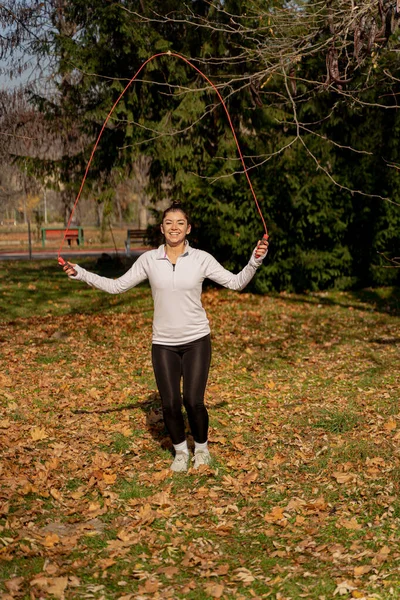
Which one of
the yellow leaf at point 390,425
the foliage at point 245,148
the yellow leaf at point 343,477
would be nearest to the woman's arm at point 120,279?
the yellow leaf at point 343,477

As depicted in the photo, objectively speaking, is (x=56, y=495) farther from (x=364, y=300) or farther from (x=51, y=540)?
(x=364, y=300)

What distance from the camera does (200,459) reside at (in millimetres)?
6387

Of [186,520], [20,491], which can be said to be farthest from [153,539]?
[20,491]

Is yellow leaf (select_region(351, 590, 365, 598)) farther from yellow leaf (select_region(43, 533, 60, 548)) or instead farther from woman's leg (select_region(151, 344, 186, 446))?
woman's leg (select_region(151, 344, 186, 446))

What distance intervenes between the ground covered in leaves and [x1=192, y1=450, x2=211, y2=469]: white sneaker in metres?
0.08

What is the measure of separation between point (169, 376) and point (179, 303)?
1.94 feet

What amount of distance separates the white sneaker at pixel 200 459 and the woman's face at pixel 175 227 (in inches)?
71.5

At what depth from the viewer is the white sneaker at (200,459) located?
6375mm

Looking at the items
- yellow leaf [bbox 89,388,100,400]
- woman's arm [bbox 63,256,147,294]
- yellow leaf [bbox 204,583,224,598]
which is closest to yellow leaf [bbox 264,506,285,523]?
yellow leaf [bbox 204,583,224,598]

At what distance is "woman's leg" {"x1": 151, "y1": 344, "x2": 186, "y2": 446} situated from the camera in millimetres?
5953

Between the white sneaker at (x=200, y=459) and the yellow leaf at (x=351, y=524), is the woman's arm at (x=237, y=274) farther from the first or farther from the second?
the yellow leaf at (x=351, y=524)

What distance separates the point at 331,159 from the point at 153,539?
12897 millimetres

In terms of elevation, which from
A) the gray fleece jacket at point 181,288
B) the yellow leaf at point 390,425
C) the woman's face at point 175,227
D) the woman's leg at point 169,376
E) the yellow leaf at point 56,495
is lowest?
the yellow leaf at point 56,495

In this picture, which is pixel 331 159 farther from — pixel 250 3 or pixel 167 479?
pixel 167 479
